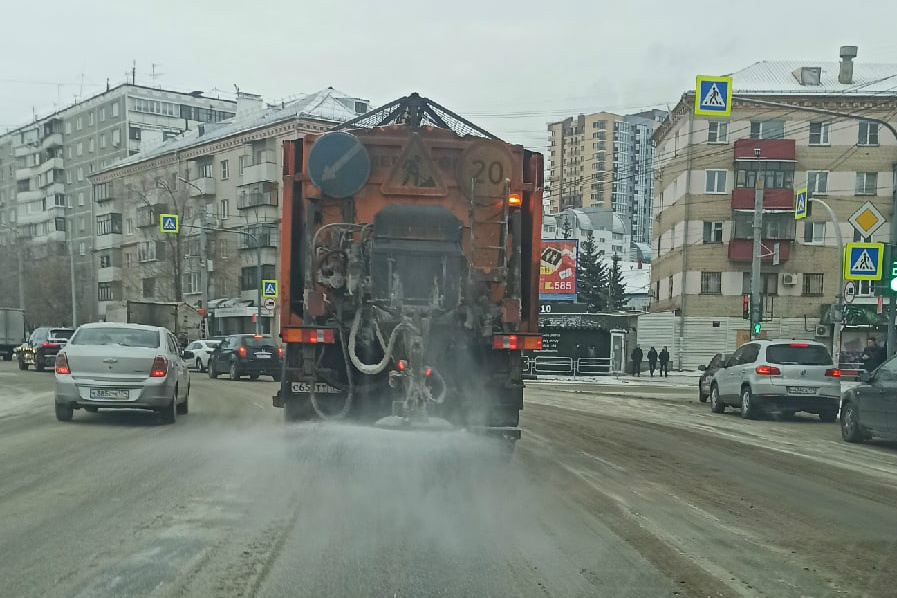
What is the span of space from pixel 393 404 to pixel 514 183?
269 cm

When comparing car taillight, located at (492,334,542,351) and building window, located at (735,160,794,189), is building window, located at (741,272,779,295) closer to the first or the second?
building window, located at (735,160,794,189)

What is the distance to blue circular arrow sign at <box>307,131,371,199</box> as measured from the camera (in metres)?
9.89

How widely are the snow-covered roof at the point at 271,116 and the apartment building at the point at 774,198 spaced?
939 inches

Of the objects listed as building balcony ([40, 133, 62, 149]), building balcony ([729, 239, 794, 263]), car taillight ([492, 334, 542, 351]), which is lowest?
car taillight ([492, 334, 542, 351])

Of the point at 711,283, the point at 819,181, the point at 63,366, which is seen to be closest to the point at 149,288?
the point at 711,283

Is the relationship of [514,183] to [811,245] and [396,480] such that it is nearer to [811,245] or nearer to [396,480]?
[396,480]

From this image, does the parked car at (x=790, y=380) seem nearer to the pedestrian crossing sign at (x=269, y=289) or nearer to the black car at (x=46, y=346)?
the black car at (x=46, y=346)

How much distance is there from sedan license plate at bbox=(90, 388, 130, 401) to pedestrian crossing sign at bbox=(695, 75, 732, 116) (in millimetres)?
13238

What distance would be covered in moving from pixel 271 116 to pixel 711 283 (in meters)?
32.7

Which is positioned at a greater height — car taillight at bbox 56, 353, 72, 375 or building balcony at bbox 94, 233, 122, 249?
building balcony at bbox 94, 233, 122, 249

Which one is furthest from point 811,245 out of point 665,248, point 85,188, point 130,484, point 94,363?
point 85,188

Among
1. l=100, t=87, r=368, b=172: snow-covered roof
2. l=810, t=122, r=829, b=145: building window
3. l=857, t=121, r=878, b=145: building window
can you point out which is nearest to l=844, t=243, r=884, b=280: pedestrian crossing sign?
l=810, t=122, r=829, b=145: building window

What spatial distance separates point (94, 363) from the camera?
1375 cm

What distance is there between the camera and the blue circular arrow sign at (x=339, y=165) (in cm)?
989
